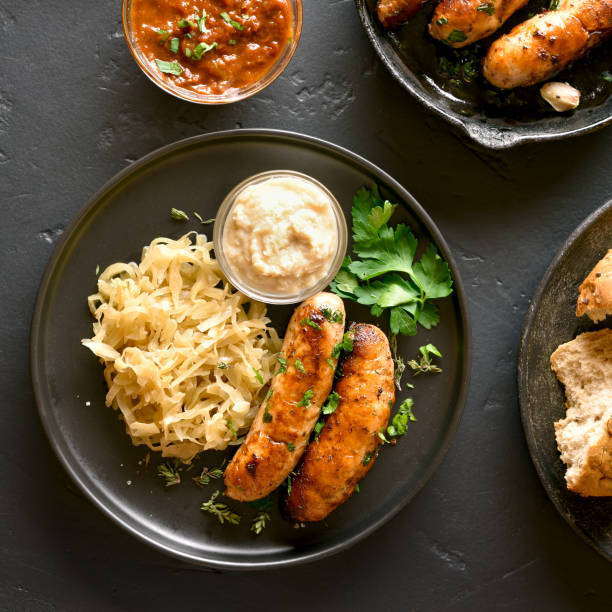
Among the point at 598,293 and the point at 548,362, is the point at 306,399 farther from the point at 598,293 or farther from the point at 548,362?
the point at 598,293

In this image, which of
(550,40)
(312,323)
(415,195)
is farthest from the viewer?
(415,195)

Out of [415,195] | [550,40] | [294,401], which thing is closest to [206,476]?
[294,401]

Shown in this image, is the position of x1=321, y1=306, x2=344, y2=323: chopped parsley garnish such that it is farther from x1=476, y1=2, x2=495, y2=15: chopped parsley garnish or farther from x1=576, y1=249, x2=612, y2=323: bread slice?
x1=476, y1=2, x2=495, y2=15: chopped parsley garnish

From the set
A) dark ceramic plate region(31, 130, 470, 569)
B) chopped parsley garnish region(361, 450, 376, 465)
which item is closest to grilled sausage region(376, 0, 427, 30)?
dark ceramic plate region(31, 130, 470, 569)

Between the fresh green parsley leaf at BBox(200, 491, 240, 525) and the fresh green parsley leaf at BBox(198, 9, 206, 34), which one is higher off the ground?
the fresh green parsley leaf at BBox(198, 9, 206, 34)

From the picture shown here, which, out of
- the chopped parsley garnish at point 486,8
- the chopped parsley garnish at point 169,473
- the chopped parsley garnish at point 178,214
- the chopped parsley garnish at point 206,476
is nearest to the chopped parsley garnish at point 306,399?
the chopped parsley garnish at point 206,476

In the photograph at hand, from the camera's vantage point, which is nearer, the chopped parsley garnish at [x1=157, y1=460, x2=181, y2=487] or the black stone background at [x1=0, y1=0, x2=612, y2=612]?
the chopped parsley garnish at [x1=157, y1=460, x2=181, y2=487]

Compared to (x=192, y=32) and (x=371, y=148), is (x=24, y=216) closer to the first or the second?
(x=192, y=32)
